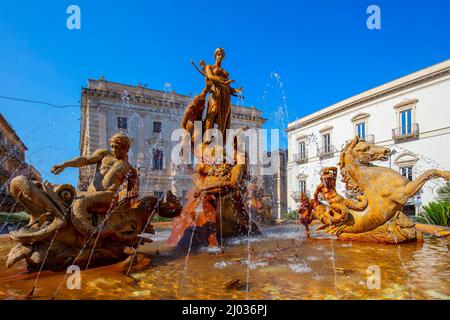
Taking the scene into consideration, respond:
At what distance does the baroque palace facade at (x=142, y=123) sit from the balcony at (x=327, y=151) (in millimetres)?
Result: 8020

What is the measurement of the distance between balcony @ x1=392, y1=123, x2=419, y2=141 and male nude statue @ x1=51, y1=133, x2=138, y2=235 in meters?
25.7

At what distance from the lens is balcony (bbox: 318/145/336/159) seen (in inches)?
1178

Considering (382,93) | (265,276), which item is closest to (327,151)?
(382,93)

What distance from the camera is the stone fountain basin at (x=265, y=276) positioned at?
2.60m

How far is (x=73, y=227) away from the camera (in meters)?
3.41

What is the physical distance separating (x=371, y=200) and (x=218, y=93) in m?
3.92

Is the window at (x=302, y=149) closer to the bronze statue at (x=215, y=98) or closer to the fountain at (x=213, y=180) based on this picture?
the fountain at (x=213, y=180)

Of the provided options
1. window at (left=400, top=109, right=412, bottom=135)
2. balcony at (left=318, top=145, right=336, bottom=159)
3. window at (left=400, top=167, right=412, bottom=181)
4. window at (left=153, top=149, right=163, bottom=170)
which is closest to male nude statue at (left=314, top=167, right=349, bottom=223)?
window at (left=400, top=167, right=412, bottom=181)

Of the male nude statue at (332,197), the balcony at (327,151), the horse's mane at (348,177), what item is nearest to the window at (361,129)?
the balcony at (327,151)

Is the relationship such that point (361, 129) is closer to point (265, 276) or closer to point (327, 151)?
point (327, 151)

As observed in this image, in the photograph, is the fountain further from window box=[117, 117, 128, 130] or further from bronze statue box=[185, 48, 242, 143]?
window box=[117, 117, 128, 130]
